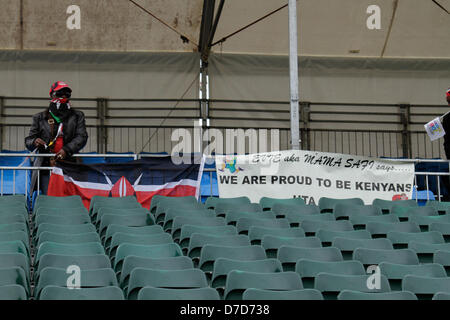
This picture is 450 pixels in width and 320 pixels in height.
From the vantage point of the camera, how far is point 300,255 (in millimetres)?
7180

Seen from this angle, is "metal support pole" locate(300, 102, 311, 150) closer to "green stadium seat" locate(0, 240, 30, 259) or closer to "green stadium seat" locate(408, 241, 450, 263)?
"green stadium seat" locate(408, 241, 450, 263)

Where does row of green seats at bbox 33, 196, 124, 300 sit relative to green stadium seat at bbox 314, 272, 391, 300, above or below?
above

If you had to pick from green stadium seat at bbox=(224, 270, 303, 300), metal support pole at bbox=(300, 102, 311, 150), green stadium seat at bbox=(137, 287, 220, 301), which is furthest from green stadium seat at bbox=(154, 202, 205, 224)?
metal support pole at bbox=(300, 102, 311, 150)

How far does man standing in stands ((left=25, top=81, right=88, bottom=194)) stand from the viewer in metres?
10.3

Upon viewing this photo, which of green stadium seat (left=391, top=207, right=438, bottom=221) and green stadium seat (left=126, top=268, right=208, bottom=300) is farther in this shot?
green stadium seat (left=391, top=207, right=438, bottom=221)

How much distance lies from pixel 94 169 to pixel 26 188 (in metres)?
0.90

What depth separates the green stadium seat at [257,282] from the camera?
6.02 m

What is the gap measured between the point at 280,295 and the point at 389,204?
184 inches

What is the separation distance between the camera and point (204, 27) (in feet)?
52.5

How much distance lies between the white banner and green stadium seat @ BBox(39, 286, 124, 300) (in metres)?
4.77

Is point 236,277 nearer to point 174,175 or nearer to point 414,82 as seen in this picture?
point 174,175

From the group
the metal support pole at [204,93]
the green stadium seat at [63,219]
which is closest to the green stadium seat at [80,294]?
the green stadium seat at [63,219]

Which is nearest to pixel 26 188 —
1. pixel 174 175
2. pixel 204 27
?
pixel 174 175

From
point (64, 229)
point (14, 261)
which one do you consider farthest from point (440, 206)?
point (14, 261)
